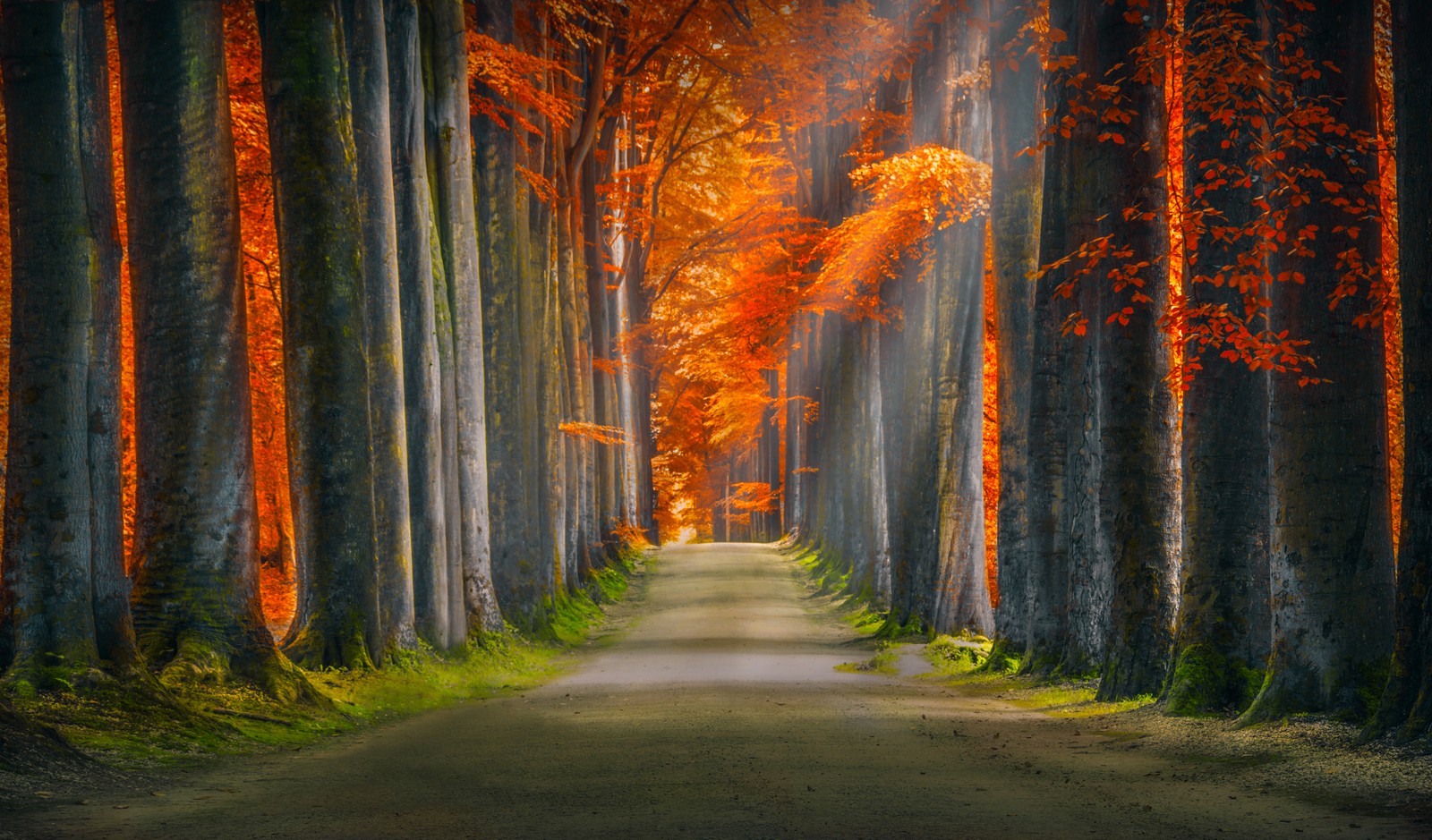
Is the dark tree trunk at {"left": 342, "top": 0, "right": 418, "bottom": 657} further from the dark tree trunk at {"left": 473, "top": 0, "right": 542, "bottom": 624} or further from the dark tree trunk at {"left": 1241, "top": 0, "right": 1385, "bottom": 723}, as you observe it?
the dark tree trunk at {"left": 1241, "top": 0, "right": 1385, "bottom": 723}

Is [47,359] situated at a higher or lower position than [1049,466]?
higher


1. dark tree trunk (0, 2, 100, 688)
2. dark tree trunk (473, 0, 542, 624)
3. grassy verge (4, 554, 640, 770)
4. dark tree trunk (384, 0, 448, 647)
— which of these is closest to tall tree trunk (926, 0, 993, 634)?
dark tree trunk (473, 0, 542, 624)

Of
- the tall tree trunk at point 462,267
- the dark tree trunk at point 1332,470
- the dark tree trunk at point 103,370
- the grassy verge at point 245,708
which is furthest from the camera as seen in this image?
the tall tree trunk at point 462,267

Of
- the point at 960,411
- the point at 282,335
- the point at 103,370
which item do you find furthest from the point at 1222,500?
the point at 282,335

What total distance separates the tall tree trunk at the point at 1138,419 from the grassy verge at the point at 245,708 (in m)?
6.55

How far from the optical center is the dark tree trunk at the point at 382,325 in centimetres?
1288

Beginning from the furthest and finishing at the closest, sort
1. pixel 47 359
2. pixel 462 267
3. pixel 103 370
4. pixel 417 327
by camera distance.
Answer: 1. pixel 462 267
2. pixel 417 327
3. pixel 103 370
4. pixel 47 359

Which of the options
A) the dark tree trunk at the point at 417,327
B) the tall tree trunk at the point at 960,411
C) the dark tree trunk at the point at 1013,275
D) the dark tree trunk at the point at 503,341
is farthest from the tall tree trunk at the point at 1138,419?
the dark tree trunk at the point at 503,341

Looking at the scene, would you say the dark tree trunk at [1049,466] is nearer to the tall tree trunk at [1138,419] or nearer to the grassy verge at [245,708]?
the tall tree trunk at [1138,419]

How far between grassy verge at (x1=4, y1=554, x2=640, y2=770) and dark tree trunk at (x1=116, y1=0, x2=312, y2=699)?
42cm

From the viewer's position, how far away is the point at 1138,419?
1110cm

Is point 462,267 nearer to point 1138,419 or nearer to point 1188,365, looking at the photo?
point 1138,419

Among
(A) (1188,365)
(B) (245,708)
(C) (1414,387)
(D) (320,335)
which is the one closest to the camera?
(C) (1414,387)

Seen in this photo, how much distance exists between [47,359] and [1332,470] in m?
8.56
